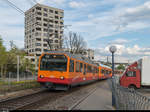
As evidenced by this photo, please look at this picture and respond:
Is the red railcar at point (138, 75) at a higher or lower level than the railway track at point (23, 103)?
higher

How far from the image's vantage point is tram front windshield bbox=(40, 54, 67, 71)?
42.2ft

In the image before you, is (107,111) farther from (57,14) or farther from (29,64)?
(57,14)

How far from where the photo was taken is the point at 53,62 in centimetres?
1310

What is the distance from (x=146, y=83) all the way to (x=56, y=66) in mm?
8259

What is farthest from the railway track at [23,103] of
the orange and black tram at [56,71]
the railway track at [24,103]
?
the orange and black tram at [56,71]

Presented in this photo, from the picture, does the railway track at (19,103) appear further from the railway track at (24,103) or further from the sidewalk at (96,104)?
the sidewalk at (96,104)

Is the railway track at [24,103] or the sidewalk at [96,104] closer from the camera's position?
the railway track at [24,103]

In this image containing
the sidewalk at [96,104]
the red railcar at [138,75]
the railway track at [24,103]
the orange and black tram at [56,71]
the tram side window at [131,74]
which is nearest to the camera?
the railway track at [24,103]

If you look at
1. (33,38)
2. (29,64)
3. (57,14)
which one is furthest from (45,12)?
(29,64)

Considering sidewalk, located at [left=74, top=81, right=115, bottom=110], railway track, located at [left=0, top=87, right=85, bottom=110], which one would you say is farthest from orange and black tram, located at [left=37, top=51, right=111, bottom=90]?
railway track, located at [left=0, top=87, right=85, bottom=110]

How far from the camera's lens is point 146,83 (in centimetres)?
1577

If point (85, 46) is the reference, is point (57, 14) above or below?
above

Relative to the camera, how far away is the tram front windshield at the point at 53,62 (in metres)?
12.9

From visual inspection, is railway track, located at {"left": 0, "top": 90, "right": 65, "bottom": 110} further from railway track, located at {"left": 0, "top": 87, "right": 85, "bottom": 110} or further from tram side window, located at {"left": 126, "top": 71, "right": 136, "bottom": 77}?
tram side window, located at {"left": 126, "top": 71, "right": 136, "bottom": 77}
